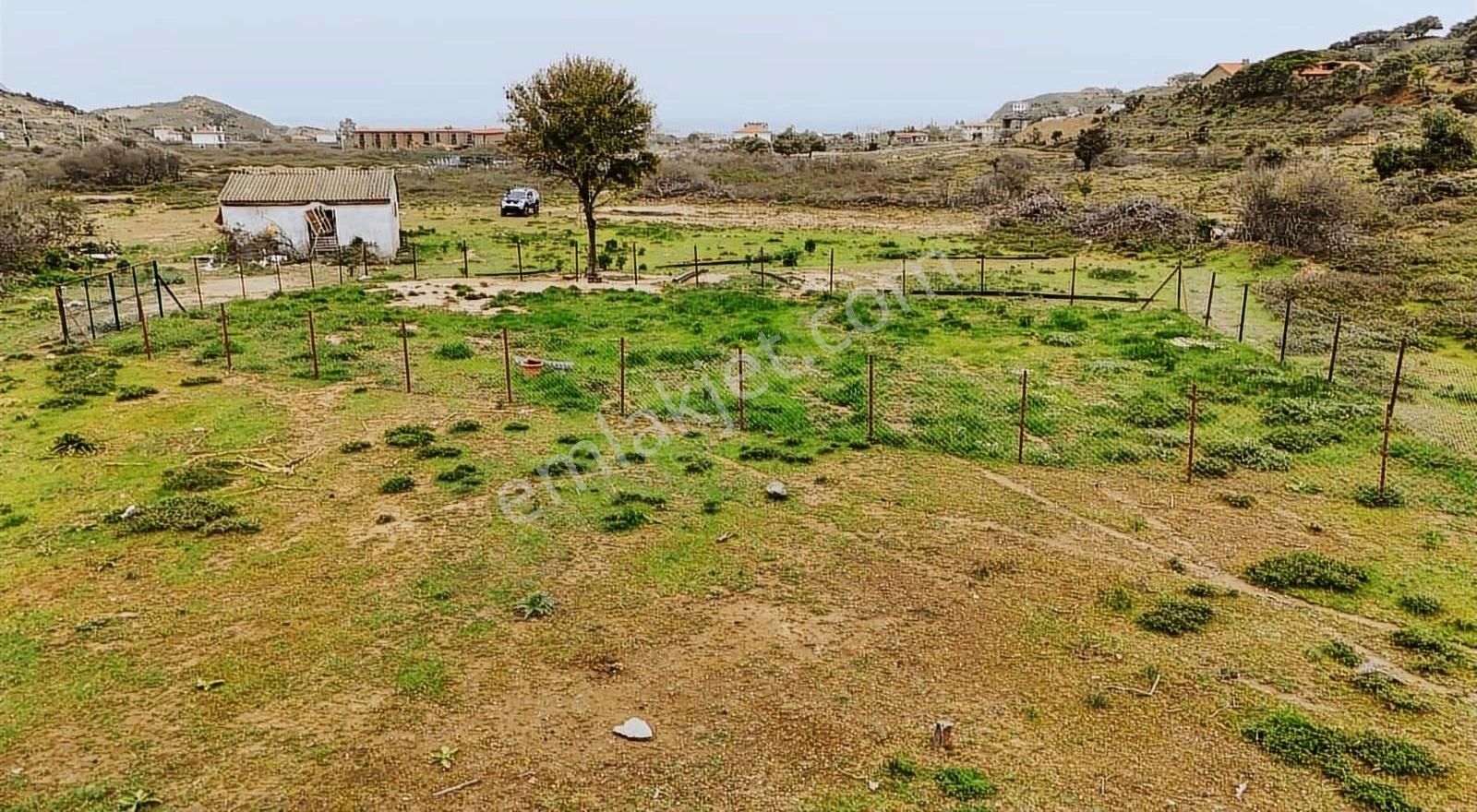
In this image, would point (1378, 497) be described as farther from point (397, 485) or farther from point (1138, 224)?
point (1138, 224)

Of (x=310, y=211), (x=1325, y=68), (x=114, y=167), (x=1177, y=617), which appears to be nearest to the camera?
(x=1177, y=617)

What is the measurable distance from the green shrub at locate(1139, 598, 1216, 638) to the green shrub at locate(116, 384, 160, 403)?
1443 centimetres

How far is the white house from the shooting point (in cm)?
2995

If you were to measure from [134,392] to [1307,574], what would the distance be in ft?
52.2

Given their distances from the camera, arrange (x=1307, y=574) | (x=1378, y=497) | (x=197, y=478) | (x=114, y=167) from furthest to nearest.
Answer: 1. (x=114, y=167)
2. (x=197, y=478)
3. (x=1378, y=497)
4. (x=1307, y=574)

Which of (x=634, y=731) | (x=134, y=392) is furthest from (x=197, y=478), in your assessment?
(x=634, y=731)

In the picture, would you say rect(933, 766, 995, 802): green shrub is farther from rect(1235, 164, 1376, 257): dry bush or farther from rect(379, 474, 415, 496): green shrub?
rect(1235, 164, 1376, 257): dry bush

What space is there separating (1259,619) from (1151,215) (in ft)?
85.7

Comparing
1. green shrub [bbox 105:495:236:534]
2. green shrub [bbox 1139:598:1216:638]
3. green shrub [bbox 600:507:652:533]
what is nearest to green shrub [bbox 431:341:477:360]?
green shrub [bbox 105:495:236:534]

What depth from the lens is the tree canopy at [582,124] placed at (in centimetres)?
2542

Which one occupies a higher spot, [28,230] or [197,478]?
[28,230]

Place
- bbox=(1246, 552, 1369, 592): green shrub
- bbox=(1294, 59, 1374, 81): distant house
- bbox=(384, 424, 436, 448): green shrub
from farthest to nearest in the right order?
1. bbox=(1294, 59, 1374, 81): distant house
2. bbox=(384, 424, 436, 448): green shrub
3. bbox=(1246, 552, 1369, 592): green shrub

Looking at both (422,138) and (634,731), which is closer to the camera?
(634,731)

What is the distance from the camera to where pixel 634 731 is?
7.00 m
